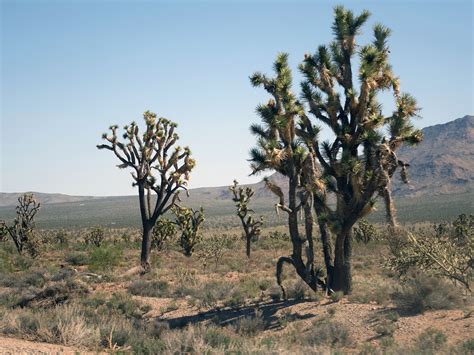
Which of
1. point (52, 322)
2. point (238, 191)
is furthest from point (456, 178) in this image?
point (52, 322)

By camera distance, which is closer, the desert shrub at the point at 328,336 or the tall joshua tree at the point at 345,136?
the desert shrub at the point at 328,336

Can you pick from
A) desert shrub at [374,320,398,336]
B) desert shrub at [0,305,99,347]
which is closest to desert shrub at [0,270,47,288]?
desert shrub at [0,305,99,347]

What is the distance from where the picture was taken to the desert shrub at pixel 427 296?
12.6 m

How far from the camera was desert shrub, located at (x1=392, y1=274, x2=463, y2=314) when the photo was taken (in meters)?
12.6

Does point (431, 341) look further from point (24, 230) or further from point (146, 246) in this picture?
point (24, 230)

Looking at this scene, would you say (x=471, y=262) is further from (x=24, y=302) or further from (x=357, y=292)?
(x=24, y=302)

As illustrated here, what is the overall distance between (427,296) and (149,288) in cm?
964

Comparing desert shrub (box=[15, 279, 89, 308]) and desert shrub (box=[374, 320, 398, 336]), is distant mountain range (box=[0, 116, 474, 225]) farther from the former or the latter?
desert shrub (box=[374, 320, 398, 336])

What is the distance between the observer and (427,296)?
1266cm

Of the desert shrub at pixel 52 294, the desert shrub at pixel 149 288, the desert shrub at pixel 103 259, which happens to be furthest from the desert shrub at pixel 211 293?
the desert shrub at pixel 103 259

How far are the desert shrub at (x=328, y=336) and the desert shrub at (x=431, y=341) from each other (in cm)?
155

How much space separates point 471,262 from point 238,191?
1726 cm

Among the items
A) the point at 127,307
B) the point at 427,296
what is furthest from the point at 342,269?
the point at 127,307

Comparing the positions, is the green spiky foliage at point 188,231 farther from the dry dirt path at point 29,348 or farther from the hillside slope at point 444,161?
the hillside slope at point 444,161
